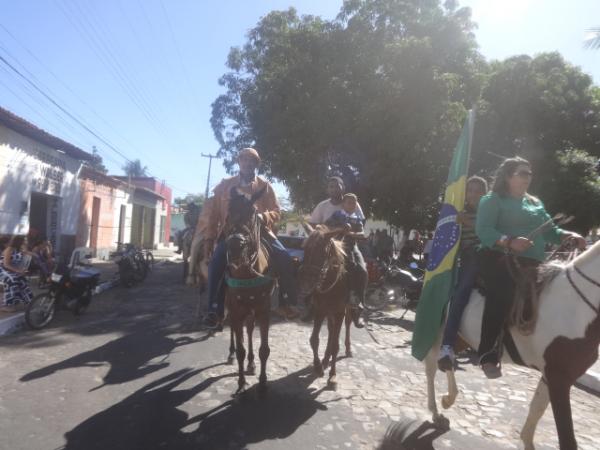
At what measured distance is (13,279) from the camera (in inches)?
314

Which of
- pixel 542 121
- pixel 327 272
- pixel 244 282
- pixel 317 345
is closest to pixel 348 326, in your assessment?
pixel 317 345

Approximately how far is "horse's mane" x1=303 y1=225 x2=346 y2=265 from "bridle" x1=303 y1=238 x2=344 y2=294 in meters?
0.06

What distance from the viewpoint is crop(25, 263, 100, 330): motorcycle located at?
723 centimetres

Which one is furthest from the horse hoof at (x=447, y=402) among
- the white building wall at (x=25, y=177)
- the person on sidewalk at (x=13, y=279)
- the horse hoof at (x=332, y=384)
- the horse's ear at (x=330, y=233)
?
the white building wall at (x=25, y=177)

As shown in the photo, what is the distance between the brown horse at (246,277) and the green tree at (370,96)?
10886mm

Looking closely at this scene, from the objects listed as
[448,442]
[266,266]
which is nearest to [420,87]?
[266,266]

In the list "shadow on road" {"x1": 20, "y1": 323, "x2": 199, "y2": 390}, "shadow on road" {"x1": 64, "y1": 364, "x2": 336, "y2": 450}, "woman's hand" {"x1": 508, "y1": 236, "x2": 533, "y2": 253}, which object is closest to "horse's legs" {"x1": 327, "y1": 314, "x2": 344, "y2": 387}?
"shadow on road" {"x1": 64, "y1": 364, "x2": 336, "y2": 450}

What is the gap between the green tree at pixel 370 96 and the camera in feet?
46.7

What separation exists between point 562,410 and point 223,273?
3505 mm

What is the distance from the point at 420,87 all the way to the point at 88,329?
40.2ft

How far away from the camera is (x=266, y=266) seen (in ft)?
15.5

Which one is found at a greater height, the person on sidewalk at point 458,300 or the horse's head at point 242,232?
the horse's head at point 242,232

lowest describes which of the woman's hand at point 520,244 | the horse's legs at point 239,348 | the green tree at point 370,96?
the horse's legs at point 239,348

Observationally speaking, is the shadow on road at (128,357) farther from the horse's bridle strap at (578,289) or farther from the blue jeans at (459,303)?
the horse's bridle strap at (578,289)
